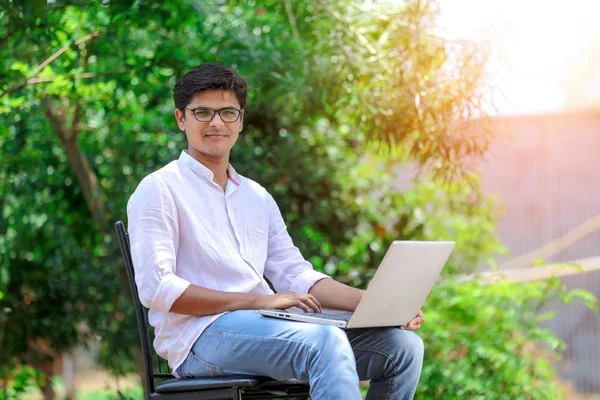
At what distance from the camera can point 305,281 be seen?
2602 millimetres

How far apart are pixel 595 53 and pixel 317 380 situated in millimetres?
4203

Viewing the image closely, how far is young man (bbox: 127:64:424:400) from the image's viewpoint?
2094mm

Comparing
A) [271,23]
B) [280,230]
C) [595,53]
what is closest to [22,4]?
[280,230]

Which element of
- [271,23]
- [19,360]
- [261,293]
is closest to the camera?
[261,293]

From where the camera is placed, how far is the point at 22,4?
9.80ft

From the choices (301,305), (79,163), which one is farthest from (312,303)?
(79,163)

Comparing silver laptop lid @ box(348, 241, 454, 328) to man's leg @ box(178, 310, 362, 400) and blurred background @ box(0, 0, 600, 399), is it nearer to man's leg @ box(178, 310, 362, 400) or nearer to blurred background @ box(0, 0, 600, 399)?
man's leg @ box(178, 310, 362, 400)

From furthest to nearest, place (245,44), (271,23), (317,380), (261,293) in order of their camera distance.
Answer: (271,23) < (245,44) < (261,293) < (317,380)

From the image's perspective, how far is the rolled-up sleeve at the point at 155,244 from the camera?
2174 millimetres

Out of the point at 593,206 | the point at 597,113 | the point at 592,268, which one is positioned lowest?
the point at 592,268

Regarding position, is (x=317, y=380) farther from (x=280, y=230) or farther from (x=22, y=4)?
(x=22, y=4)

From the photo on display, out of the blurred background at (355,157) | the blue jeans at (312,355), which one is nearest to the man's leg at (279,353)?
the blue jeans at (312,355)

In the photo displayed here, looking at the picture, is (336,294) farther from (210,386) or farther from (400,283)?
(210,386)

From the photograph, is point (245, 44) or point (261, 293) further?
point (245, 44)
